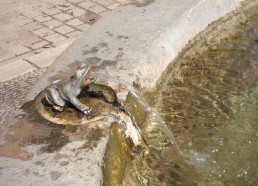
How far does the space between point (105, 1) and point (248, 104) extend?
2.18 meters

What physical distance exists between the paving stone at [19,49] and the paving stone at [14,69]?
0.76 ft

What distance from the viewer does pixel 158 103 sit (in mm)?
3959

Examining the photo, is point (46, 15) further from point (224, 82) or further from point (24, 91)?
point (224, 82)

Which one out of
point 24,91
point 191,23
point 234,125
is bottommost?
point 24,91

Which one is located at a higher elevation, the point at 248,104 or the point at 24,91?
the point at 248,104

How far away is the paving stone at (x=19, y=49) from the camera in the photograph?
465 cm

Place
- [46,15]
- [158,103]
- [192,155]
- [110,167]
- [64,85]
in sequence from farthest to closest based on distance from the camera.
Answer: [46,15] → [158,103] → [192,155] → [64,85] → [110,167]

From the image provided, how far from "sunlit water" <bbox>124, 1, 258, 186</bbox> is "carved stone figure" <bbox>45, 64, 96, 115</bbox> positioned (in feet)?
1.63

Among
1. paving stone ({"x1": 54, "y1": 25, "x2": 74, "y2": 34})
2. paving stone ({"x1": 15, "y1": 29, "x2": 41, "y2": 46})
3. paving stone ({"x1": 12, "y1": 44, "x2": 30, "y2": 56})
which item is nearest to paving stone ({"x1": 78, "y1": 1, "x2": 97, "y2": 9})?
paving stone ({"x1": 54, "y1": 25, "x2": 74, "y2": 34})

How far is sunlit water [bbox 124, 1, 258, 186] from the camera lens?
130 inches

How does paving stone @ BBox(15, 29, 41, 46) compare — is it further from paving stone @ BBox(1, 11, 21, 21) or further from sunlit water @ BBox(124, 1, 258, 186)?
sunlit water @ BBox(124, 1, 258, 186)

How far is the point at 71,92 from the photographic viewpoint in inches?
125

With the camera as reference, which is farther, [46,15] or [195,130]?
[46,15]

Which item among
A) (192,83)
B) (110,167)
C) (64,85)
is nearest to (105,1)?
(192,83)
